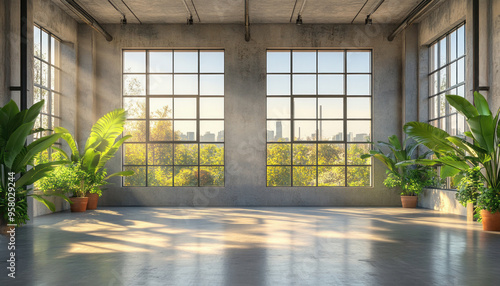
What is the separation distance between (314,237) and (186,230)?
5.84 ft

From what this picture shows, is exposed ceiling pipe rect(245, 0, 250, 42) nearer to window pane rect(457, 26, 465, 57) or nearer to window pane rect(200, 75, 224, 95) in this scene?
window pane rect(200, 75, 224, 95)

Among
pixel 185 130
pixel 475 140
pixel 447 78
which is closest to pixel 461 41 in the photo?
pixel 447 78

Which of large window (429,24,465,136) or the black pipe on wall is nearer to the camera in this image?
the black pipe on wall

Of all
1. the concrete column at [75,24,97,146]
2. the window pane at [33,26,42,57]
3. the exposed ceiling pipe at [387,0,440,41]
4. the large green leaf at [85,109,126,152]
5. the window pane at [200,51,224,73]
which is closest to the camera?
the exposed ceiling pipe at [387,0,440,41]

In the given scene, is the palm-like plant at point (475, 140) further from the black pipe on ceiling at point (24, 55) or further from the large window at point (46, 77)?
the large window at point (46, 77)

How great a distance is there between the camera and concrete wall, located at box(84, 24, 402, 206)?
10422mm

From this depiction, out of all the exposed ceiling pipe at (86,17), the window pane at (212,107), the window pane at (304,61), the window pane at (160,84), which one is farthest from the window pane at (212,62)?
the exposed ceiling pipe at (86,17)

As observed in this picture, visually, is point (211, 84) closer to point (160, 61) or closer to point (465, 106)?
point (160, 61)

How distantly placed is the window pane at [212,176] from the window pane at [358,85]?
11.6 feet

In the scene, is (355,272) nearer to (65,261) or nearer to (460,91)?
(65,261)

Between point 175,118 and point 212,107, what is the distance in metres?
0.89

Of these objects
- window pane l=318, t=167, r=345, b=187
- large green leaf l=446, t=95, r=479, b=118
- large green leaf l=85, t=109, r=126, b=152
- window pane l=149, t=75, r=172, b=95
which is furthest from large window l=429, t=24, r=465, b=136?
large green leaf l=85, t=109, r=126, b=152

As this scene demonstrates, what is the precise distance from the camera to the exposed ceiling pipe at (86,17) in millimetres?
8600

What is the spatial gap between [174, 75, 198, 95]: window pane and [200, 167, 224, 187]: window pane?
71.2 inches
